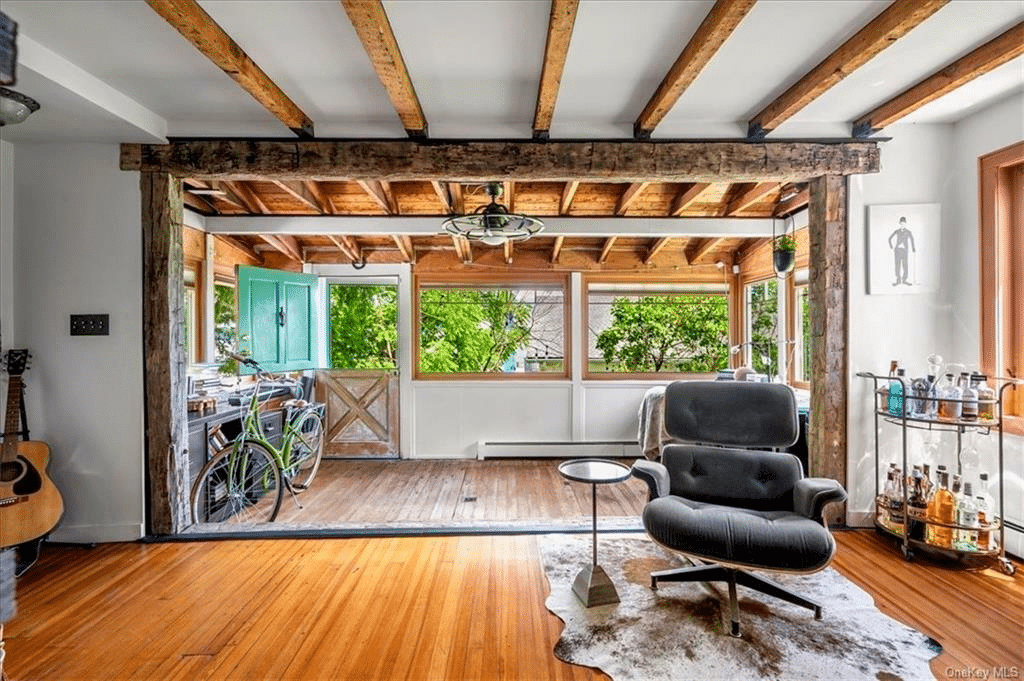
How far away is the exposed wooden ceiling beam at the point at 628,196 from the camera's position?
3.76 meters

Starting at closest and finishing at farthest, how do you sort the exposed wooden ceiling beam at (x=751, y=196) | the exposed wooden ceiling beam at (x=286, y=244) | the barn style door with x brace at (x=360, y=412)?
the exposed wooden ceiling beam at (x=751, y=196) → the exposed wooden ceiling beam at (x=286, y=244) → the barn style door with x brace at (x=360, y=412)

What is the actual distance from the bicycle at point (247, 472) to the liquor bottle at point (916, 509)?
393 centimetres

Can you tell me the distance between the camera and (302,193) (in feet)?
13.1

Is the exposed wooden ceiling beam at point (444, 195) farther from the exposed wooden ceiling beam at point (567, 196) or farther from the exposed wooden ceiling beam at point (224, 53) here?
the exposed wooden ceiling beam at point (224, 53)

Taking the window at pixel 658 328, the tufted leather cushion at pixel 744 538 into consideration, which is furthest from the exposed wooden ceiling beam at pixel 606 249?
the tufted leather cushion at pixel 744 538

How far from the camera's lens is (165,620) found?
2.08 m

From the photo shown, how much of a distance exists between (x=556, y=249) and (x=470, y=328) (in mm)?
1306

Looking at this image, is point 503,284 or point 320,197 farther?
point 503,284

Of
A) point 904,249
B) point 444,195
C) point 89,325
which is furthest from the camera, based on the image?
point 444,195

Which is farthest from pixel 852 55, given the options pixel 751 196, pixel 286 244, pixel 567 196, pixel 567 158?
pixel 286 244

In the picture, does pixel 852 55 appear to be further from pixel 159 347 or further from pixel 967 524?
pixel 159 347

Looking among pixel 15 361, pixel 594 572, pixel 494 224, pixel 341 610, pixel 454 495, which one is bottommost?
pixel 454 495

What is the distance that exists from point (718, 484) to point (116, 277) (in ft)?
11.7

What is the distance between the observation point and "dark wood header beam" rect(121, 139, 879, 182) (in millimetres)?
2936
